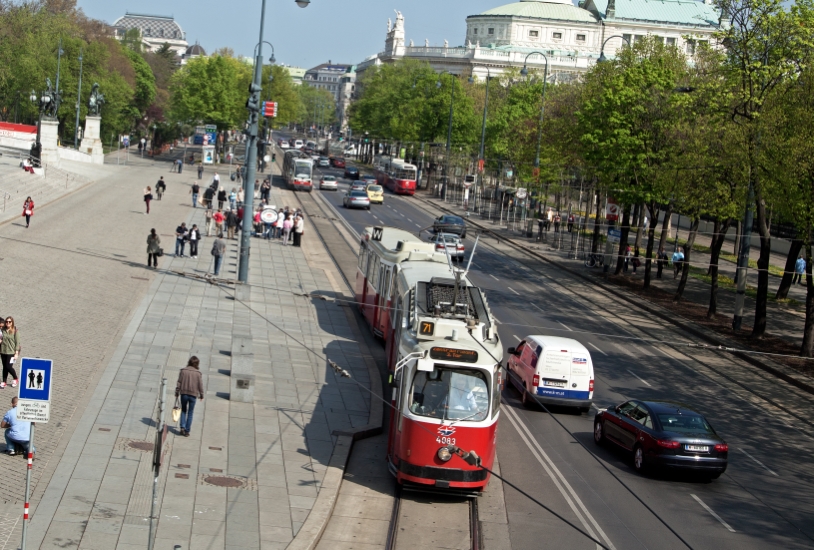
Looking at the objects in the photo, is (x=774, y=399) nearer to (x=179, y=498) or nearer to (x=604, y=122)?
(x=179, y=498)

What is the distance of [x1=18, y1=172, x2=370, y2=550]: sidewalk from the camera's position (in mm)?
13453

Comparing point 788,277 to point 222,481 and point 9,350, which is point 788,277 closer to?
point 222,481

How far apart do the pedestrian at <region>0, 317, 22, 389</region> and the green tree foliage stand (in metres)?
82.1

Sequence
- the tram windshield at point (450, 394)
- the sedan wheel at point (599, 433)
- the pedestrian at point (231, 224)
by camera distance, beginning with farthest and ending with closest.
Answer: the pedestrian at point (231, 224) < the sedan wheel at point (599, 433) < the tram windshield at point (450, 394)

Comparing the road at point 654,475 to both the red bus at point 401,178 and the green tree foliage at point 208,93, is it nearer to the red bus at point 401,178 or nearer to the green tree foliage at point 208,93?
the red bus at point 401,178

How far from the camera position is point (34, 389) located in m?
12.2

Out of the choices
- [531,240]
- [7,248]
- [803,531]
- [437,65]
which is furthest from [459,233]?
[437,65]

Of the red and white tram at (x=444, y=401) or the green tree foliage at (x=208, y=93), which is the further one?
the green tree foliage at (x=208, y=93)

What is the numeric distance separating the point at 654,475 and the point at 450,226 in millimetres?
36093

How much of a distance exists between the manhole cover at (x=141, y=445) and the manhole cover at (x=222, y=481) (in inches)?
59.9

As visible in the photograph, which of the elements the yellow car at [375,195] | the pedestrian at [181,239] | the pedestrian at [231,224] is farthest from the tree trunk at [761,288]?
the yellow car at [375,195]

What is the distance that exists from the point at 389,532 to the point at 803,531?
717cm

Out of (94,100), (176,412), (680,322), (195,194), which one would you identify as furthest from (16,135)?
(176,412)

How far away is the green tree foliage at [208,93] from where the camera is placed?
3880 inches
